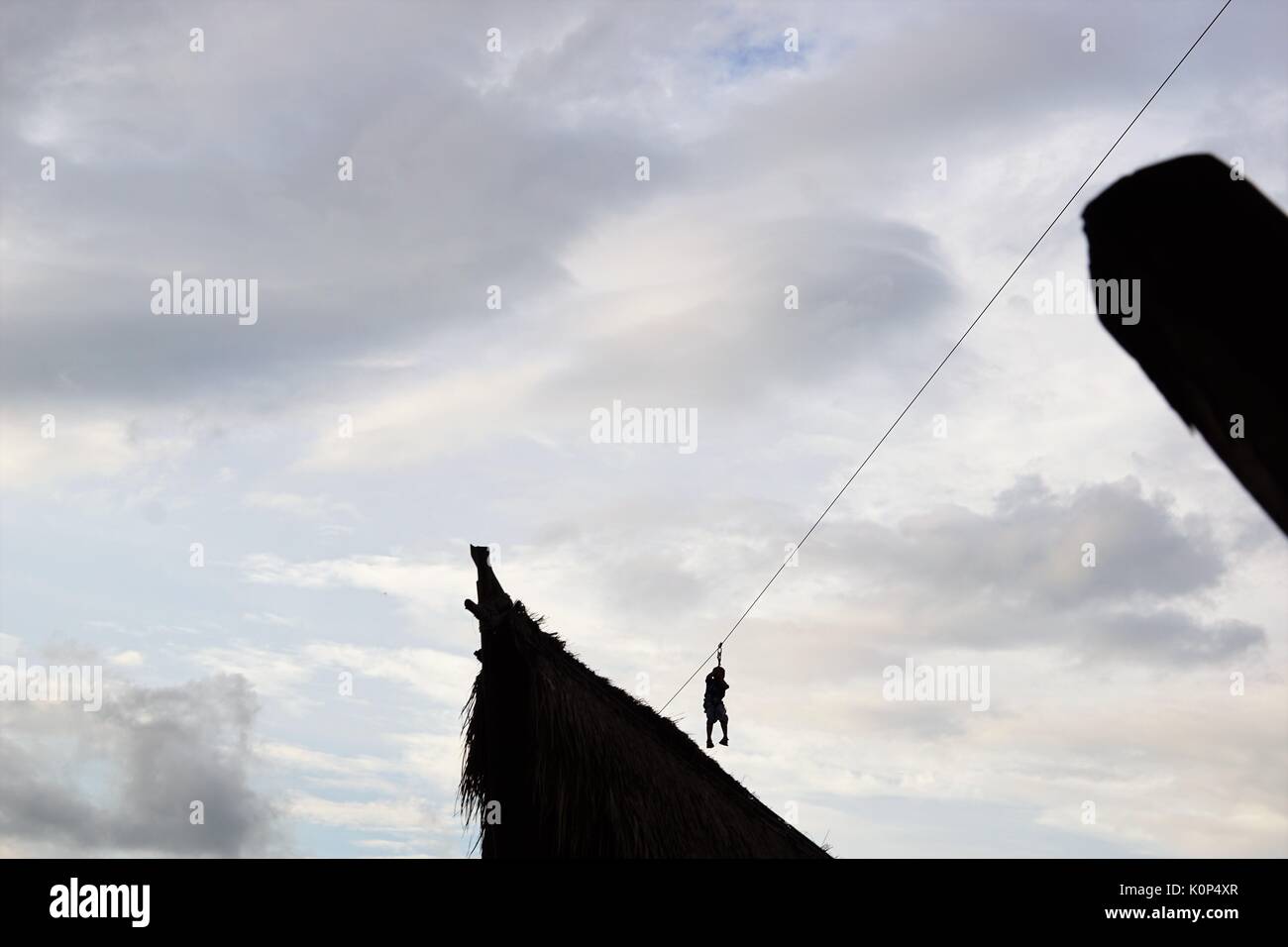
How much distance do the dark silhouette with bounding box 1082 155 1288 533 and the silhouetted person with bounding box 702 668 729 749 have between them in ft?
44.9

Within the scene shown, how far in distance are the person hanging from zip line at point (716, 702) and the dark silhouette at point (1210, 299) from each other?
13441 millimetres

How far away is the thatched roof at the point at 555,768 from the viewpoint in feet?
26.6

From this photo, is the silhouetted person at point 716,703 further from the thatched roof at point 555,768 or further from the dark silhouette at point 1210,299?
the dark silhouette at point 1210,299

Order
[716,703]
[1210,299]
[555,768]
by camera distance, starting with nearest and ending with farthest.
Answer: [1210,299] → [555,768] → [716,703]

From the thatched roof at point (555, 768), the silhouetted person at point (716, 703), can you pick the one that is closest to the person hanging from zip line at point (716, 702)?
the silhouetted person at point (716, 703)

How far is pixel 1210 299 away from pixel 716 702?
13.8 metres

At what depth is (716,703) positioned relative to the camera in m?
14.8

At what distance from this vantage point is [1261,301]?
1339 millimetres

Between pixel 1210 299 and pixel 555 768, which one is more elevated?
pixel 1210 299

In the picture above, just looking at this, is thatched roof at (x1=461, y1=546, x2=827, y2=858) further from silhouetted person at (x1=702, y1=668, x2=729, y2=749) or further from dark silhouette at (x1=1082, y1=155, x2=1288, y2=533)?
dark silhouette at (x1=1082, y1=155, x2=1288, y2=533)

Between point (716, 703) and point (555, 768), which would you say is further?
point (716, 703)

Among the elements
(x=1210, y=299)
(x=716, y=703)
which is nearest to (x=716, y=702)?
(x=716, y=703)

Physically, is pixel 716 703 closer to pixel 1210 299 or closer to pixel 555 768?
pixel 555 768

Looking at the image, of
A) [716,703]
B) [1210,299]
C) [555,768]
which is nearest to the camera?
[1210,299]
